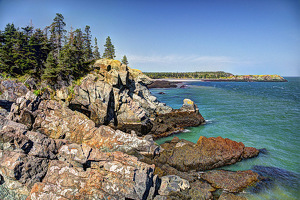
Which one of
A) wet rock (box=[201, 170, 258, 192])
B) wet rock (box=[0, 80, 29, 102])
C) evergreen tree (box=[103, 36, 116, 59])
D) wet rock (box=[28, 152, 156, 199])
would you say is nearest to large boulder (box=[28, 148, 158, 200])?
wet rock (box=[28, 152, 156, 199])

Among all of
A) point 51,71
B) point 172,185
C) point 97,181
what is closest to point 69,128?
point 97,181

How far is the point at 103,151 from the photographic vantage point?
15258mm

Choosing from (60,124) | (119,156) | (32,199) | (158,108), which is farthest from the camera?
(158,108)

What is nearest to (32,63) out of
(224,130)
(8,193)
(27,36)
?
(27,36)

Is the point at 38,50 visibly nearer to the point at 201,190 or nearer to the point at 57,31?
the point at 57,31

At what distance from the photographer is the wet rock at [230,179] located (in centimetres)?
1234

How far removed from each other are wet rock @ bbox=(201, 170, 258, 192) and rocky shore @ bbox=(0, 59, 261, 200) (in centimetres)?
8

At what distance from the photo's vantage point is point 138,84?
34.9 metres

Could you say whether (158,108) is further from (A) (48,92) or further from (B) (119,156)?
(B) (119,156)

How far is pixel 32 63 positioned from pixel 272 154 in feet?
127

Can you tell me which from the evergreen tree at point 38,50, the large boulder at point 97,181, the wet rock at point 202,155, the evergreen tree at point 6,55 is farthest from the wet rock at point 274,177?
the evergreen tree at point 6,55

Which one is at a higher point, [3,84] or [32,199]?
[3,84]

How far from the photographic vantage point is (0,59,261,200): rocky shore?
358 inches

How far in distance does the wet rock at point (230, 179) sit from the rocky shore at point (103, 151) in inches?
3.0
